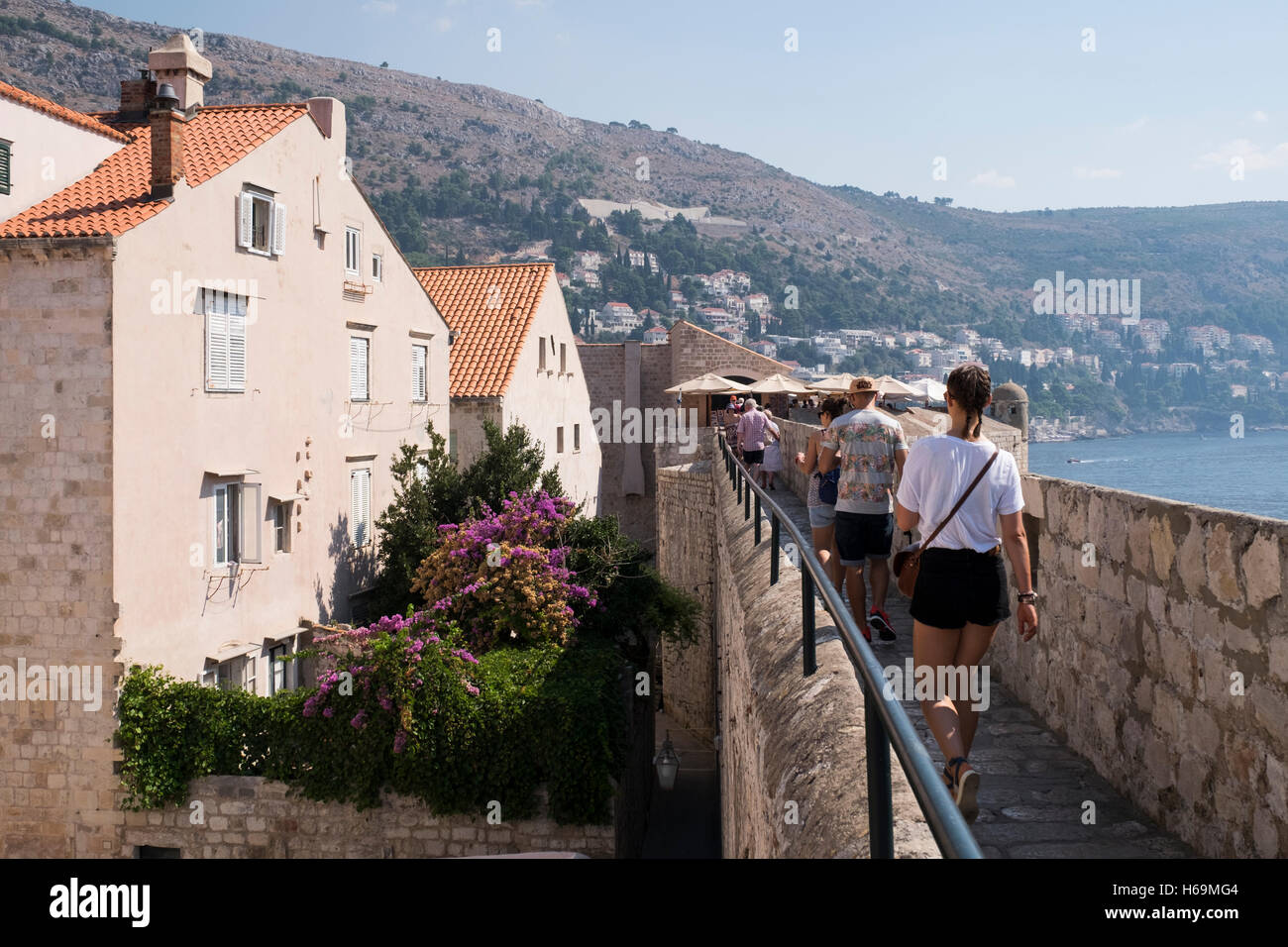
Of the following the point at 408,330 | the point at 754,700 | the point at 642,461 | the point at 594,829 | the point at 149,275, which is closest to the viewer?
the point at 754,700

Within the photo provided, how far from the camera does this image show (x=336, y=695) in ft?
48.0

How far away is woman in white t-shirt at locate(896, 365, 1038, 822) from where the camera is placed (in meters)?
4.18

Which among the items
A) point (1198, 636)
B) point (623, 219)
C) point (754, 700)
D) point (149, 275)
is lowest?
point (754, 700)

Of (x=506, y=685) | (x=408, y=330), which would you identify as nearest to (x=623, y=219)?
(x=408, y=330)

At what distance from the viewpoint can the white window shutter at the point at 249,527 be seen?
17484 mm

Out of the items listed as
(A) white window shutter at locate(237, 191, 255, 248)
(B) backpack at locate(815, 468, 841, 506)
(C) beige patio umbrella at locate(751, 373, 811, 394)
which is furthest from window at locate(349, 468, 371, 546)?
(B) backpack at locate(815, 468, 841, 506)

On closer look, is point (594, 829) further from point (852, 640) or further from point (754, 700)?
point (852, 640)

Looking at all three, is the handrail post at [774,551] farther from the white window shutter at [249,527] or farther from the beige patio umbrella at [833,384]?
the beige patio umbrella at [833,384]

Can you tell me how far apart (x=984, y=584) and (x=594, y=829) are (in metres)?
10.9

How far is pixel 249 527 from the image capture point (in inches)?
691

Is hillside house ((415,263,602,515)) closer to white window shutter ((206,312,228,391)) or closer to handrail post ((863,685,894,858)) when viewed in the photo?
white window shutter ((206,312,228,391))

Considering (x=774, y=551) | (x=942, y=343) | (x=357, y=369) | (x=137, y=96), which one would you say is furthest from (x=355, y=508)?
(x=942, y=343)

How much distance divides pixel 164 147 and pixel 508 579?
8754 millimetres

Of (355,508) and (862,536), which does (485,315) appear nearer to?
(355,508)
